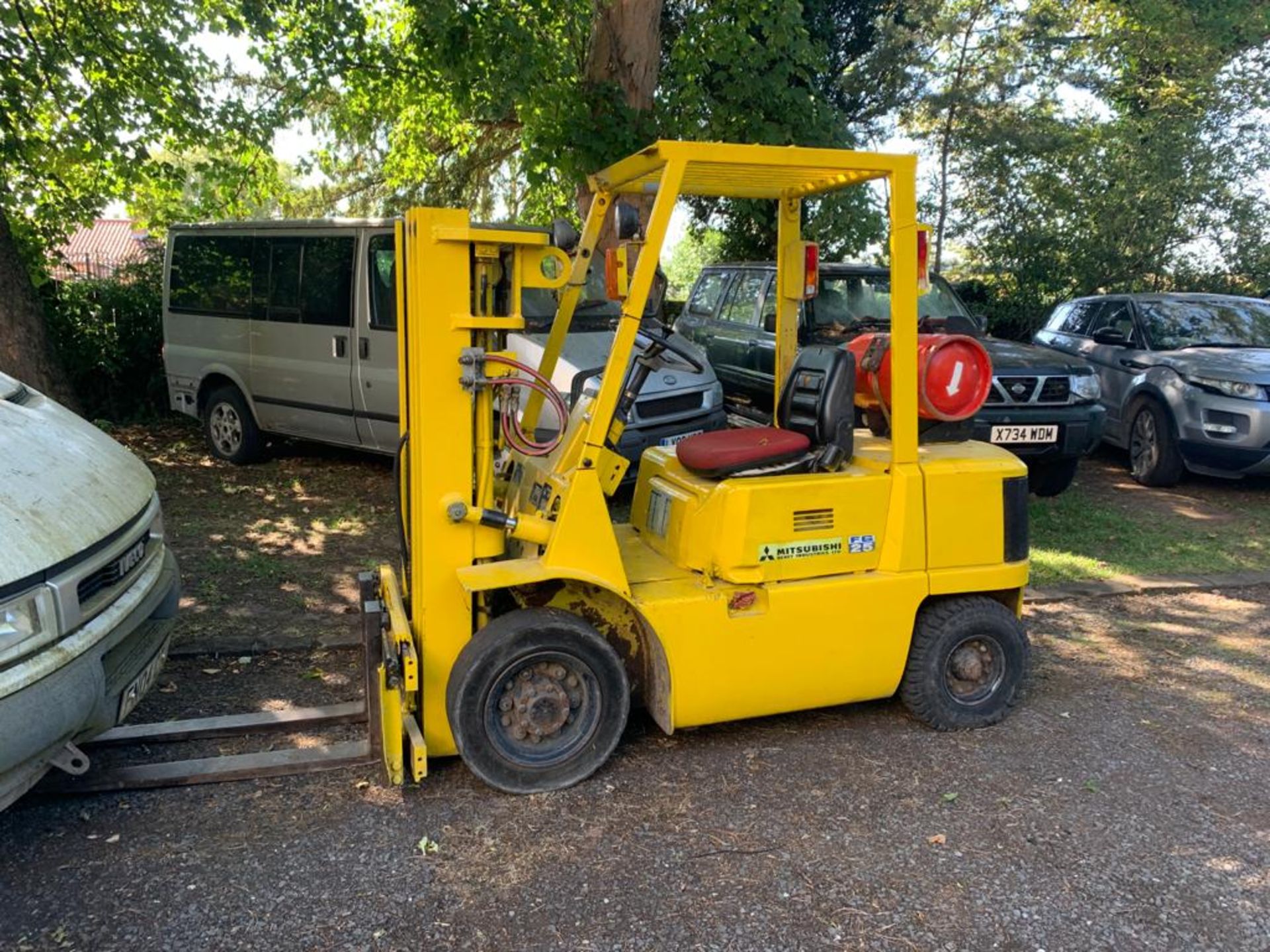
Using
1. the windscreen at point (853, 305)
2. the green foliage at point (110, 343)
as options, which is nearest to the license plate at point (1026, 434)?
the windscreen at point (853, 305)

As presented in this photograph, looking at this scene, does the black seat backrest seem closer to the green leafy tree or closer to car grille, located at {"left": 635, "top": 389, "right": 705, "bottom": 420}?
car grille, located at {"left": 635, "top": 389, "right": 705, "bottom": 420}

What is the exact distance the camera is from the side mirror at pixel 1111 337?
960 cm

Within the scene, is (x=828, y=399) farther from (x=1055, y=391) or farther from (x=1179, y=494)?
(x=1179, y=494)

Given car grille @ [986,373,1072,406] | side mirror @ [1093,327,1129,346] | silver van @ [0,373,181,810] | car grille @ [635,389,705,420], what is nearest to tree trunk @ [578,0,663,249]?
car grille @ [635,389,705,420]

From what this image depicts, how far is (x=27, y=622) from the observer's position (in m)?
2.70

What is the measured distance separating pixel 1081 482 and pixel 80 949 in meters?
8.75

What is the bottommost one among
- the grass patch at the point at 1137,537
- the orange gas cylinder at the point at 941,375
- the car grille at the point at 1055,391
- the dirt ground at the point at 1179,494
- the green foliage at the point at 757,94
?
the grass patch at the point at 1137,537

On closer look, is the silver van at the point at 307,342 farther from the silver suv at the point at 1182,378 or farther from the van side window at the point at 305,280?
the silver suv at the point at 1182,378

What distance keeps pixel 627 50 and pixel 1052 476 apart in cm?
563

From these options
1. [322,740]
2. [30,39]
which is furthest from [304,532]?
[30,39]

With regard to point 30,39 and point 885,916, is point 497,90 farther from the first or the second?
point 885,916

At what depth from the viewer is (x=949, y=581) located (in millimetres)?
4004

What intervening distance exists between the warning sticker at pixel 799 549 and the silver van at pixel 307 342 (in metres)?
3.05

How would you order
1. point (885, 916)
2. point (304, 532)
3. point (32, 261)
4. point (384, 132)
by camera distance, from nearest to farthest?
1. point (885, 916)
2. point (304, 532)
3. point (32, 261)
4. point (384, 132)
